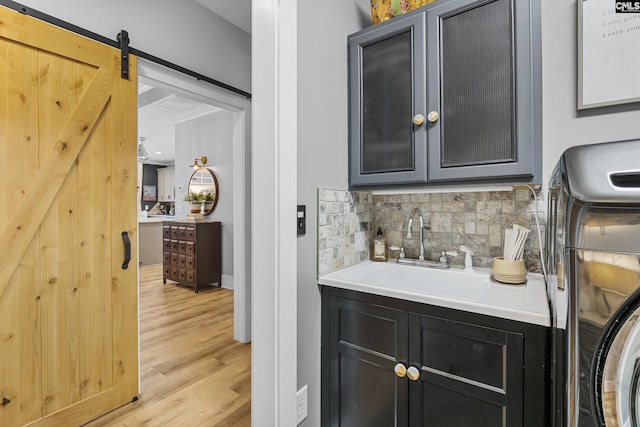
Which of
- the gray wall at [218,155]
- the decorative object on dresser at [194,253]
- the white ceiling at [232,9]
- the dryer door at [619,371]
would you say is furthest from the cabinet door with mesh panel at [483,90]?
the decorative object on dresser at [194,253]

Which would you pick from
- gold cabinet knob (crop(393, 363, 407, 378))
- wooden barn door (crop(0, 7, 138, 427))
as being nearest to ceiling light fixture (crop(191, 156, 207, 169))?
wooden barn door (crop(0, 7, 138, 427))

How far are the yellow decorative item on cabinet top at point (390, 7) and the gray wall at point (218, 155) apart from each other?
2.96 meters

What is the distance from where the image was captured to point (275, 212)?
1.16 m

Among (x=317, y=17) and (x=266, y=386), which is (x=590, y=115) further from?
(x=266, y=386)

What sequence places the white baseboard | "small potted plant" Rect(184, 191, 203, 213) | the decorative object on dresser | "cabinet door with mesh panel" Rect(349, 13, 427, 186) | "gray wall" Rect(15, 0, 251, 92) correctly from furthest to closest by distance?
1. "small potted plant" Rect(184, 191, 203, 213)
2. the white baseboard
3. the decorative object on dresser
4. "gray wall" Rect(15, 0, 251, 92)
5. "cabinet door with mesh panel" Rect(349, 13, 427, 186)

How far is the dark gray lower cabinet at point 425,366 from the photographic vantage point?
0.93 metres

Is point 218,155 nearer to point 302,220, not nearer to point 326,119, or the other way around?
point 326,119

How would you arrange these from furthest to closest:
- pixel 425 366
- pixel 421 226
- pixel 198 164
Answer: pixel 198 164 → pixel 421 226 → pixel 425 366

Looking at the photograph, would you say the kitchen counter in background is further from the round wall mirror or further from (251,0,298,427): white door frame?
(251,0,298,427): white door frame

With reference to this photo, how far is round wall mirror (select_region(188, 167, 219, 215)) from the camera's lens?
14.6 ft

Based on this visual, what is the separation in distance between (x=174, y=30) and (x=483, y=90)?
2124 millimetres

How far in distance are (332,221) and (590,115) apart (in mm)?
1194

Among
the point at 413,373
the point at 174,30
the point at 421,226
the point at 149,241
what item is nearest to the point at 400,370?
the point at 413,373

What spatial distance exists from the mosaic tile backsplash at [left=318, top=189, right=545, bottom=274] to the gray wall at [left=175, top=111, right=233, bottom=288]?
2997 millimetres
